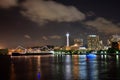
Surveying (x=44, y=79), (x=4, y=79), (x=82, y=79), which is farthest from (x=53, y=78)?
(x=4, y=79)

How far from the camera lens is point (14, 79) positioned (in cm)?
3422

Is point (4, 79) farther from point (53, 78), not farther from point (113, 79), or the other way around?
point (113, 79)

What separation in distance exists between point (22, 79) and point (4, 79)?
90.3 inches

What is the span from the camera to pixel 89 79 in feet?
108

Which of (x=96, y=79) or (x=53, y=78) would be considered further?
(x=53, y=78)

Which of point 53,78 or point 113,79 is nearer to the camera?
point 113,79

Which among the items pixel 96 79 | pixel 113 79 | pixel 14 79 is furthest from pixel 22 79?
pixel 113 79

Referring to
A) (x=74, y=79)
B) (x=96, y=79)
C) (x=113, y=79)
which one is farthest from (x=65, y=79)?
(x=113, y=79)

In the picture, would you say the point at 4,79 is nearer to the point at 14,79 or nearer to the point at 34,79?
the point at 14,79

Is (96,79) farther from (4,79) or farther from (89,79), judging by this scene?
(4,79)

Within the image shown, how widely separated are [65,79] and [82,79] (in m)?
2.16

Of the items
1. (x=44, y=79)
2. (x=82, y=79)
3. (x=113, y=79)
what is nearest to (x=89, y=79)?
(x=82, y=79)

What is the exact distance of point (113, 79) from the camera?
107ft

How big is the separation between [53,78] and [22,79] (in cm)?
406
